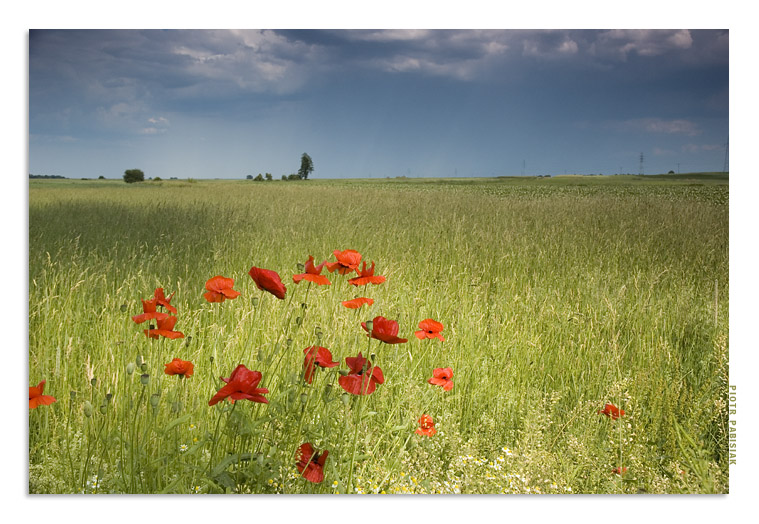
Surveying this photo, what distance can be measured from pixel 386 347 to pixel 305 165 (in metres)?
1.15

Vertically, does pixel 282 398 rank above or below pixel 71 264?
below

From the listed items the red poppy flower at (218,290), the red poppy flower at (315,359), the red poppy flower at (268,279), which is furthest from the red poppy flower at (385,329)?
the red poppy flower at (218,290)

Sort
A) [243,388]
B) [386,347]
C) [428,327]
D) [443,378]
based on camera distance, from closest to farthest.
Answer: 1. [243,388]
2. [428,327]
3. [443,378]
4. [386,347]

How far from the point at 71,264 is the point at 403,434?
198cm

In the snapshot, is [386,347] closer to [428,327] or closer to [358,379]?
[428,327]

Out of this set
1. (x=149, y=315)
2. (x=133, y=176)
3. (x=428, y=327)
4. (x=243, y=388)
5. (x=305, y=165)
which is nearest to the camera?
(x=243, y=388)

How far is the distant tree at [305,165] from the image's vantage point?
2.84 m

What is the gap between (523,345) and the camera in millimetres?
2361

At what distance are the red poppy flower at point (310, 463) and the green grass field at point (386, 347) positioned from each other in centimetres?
3

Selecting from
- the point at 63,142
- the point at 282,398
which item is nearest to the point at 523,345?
the point at 282,398

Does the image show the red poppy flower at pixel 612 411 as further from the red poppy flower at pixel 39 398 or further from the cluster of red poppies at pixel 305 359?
the red poppy flower at pixel 39 398

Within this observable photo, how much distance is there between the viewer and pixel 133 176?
2.74 meters

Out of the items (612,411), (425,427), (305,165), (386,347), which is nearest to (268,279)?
(425,427)
